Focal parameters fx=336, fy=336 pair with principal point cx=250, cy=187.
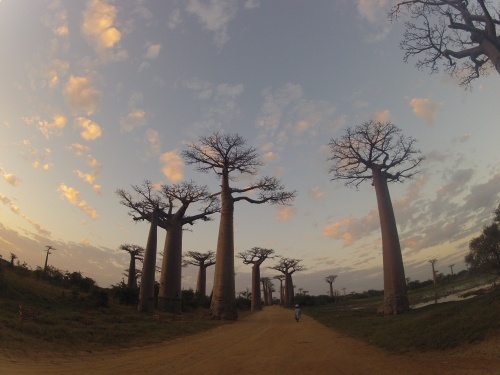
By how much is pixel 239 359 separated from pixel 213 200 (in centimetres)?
1675

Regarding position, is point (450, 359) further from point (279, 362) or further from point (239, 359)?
point (239, 359)

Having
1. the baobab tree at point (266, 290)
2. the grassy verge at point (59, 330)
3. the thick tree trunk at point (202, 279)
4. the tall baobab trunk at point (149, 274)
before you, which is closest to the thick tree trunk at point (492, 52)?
the grassy verge at point (59, 330)

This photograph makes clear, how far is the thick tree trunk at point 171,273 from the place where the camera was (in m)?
21.4

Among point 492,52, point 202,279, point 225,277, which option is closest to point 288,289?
point 202,279

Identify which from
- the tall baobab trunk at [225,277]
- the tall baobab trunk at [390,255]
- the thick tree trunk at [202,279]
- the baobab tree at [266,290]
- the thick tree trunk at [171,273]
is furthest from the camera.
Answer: the baobab tree at [266,290]

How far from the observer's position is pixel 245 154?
20812 millimetres

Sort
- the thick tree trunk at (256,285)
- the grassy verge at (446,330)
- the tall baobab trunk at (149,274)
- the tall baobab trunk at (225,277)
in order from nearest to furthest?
the grassy verge at (446,330) < the tall baobab trunk at (225,277) < the tall baobab trunk at (149,274) < the thick tree trunk at (256,285)

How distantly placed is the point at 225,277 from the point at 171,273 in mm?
5368

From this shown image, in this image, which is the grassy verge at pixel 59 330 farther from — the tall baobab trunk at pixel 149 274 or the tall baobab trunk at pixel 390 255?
the tall baobab trunk at pixel 390 255

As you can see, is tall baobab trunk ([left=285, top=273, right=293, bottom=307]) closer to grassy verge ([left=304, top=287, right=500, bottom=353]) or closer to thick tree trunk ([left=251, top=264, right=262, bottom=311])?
thick tree trunk ([left=251, top=264, right=262, bottom=311])

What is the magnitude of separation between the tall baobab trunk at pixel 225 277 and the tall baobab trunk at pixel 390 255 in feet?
26.2

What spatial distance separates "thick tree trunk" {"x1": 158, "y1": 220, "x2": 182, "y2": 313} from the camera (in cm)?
2144

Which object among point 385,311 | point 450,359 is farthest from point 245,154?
point 450,359

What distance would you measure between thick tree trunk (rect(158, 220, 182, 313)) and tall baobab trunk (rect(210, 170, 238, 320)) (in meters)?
4.15
